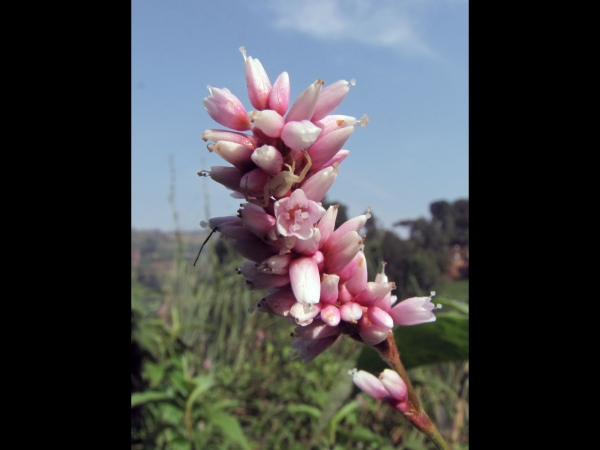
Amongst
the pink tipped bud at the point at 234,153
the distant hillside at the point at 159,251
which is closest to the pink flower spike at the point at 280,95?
the pink tipped bud at the point at 234,153

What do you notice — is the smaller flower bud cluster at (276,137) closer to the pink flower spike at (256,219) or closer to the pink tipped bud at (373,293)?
the pink flower spike at (256,219)

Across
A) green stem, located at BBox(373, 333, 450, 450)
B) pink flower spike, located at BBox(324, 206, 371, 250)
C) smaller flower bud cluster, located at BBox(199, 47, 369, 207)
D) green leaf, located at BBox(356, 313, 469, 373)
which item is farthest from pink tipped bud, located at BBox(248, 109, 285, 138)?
green leaf, located at BBox(356, 313, 469, 373)

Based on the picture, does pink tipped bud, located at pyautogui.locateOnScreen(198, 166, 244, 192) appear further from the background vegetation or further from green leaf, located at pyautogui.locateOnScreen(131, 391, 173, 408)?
green leaf, located at pyautogui.locateOnScreen(131, 391, 173, 408)

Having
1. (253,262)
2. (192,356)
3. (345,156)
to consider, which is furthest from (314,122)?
(192,356)

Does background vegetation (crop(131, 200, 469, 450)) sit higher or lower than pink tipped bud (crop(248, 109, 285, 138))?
lower

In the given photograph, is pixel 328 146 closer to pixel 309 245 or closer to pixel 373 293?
pixel 309 245

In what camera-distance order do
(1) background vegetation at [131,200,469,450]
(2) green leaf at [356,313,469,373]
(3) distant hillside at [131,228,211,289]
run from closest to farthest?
(2) green leaf at [356,313,469,373] → (1) background vegetation at [131,200,469,450] → (3) distant hillside at [131,228,211,289]
